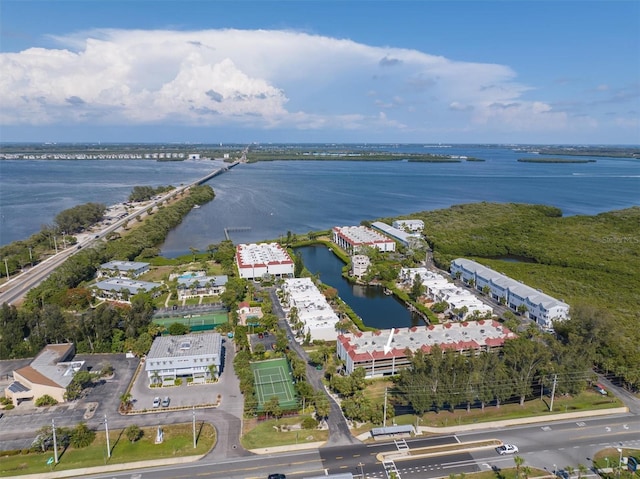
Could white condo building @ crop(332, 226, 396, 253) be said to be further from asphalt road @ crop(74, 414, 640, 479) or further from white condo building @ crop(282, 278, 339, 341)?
asphalt road @ crop(74, 414, 640, 479)

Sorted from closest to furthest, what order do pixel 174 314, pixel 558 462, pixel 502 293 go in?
pixel 558 462 < pixel 174 314 < pixel 502 293

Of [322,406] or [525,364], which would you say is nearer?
[322,406]

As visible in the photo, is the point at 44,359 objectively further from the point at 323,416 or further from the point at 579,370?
the point at 579,370

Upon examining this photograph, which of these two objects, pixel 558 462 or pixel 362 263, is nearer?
pixel 558 462

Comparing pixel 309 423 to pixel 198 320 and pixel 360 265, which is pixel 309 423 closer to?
pixel 198 320

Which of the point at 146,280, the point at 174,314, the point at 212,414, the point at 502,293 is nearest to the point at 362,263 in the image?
the point at 502,293

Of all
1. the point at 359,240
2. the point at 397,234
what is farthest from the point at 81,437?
the point at 397,234
